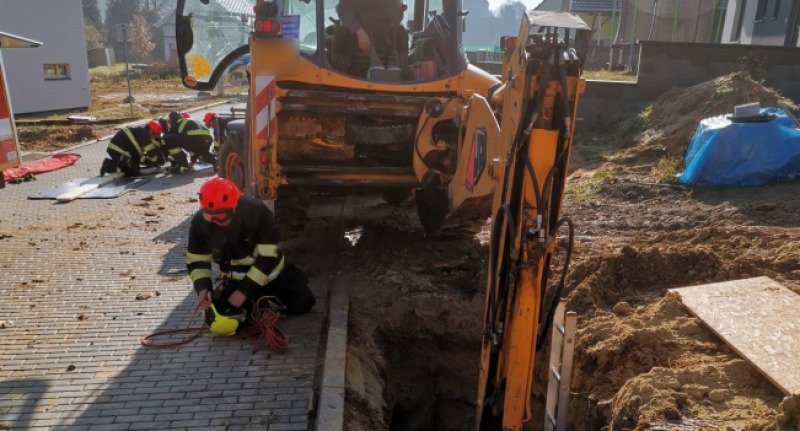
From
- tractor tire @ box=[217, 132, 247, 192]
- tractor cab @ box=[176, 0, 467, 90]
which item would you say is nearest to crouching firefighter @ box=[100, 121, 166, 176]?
tractor tire @ box=[217, 132, 247, 192]

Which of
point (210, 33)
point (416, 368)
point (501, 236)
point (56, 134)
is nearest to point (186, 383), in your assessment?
point (416, 368)

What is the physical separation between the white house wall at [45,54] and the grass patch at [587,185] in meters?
18.7

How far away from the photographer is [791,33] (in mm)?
16359

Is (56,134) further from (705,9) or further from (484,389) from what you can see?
(705,9)

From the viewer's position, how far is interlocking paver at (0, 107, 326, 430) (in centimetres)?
401

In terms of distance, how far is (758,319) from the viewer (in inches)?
169

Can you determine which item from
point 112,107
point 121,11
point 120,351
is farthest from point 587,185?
point 121,11

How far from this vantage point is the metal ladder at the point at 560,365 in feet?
10.6

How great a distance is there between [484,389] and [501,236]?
85 cm

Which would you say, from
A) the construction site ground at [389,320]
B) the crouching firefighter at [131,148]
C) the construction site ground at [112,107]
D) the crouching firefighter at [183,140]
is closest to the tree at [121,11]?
the construction site ground at [112,107]

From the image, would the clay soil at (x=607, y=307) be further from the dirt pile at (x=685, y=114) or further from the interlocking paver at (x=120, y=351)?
the dirt pile at (x=685, y=114)

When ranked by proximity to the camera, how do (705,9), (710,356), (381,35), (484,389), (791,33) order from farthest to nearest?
(705,9)
(791,33)
(381,35)
(710,356)
(484,389)

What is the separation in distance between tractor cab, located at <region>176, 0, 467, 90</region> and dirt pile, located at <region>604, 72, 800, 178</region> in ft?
15.2

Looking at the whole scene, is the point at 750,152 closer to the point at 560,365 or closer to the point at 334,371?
the point at 560,365
